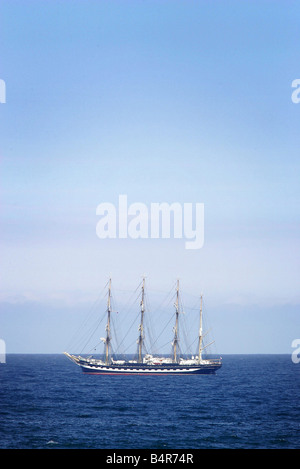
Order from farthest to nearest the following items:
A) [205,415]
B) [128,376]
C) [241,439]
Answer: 1. [128,376]
2. [205,415]
3. [241,439]

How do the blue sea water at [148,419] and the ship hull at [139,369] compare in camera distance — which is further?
the ship hull at [139,369]

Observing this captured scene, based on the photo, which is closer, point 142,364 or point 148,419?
point 148,419

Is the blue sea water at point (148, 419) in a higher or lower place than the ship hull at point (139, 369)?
higher

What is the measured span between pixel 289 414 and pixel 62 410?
2850 centimetres

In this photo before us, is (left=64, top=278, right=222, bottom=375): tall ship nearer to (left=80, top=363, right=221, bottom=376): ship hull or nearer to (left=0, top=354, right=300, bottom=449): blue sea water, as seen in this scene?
(left=80, top=363, right=221, bottom=376): ship hull

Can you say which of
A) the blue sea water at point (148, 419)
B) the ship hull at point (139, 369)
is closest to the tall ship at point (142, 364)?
the ship hull at point (139, 369)

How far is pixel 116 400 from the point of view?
8094 centimetres

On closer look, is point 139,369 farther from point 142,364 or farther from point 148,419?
point 148,419

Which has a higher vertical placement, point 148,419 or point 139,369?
point 148,419

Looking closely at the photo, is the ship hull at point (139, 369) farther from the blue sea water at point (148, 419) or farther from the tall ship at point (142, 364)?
the blue sea water at point (148, 419)

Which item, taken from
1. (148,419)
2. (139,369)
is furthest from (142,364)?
(148,419)
